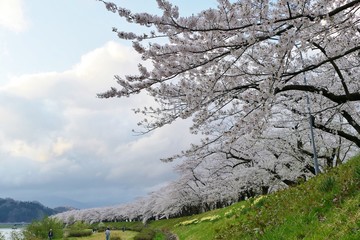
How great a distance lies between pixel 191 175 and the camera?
60531 millimetres

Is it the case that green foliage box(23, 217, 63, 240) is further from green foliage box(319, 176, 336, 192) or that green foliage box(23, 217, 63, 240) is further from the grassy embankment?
green foliage box(319, 176, 336, 192)

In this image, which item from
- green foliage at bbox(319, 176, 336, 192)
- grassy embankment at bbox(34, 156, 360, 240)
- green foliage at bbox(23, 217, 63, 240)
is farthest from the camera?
green foliage at bbox(23, 217, 63, 240)

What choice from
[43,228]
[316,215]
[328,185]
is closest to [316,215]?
[316,215]

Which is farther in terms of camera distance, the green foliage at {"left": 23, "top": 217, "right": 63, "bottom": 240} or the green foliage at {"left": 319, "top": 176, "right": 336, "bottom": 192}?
the green foliage at {"left": 23, "top": 217, "right": 63, "bottom": 240}

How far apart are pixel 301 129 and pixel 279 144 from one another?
2.32 m

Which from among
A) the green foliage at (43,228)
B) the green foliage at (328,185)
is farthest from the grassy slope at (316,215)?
the green foliage at (43,228)

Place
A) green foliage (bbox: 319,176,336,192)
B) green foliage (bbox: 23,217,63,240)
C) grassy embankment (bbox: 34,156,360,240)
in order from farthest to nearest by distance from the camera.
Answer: green foliage (bbox: 23,217,63,240), green foliage (bbox: 319,176,336,192), grassy embankment (bbox: 34,156,360,240)

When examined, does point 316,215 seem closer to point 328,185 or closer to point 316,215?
point 316,215

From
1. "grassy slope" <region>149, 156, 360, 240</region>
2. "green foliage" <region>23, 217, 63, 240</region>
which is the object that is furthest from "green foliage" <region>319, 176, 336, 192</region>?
"green foliage" <region>23, 217, 63, 240</region>

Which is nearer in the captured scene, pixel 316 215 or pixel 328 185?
pixel 316 215

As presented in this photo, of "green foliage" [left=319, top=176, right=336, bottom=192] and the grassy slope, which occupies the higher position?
"green foliage" [left=319, top=176, right=336, bottom=192]

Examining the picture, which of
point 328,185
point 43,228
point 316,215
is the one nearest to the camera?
point 316,215

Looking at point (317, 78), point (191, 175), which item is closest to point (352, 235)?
point (317, 78)

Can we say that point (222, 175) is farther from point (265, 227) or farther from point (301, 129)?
point (265, 227)
